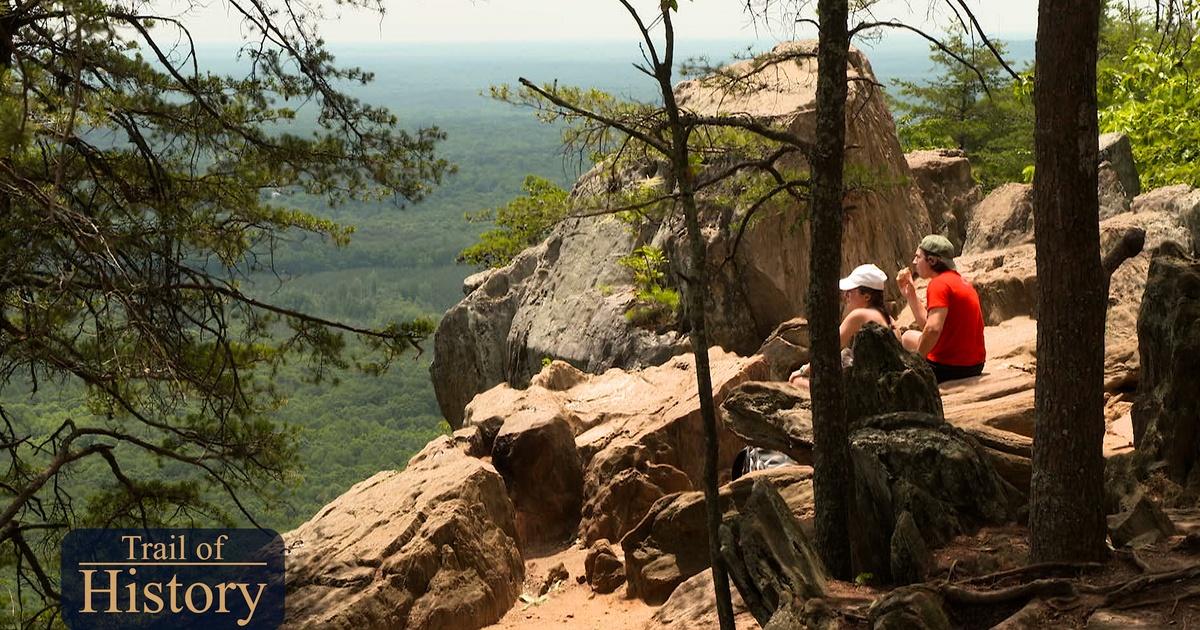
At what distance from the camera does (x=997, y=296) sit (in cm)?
1190

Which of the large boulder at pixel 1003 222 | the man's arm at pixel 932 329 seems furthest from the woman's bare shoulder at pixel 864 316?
the large boulder at pixel 1003 222

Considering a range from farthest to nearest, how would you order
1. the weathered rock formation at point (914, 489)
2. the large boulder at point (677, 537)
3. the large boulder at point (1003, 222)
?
1. the large boulder at point (1003, 222)
2. the large boulder at point (677, 537)
3. the weathered rock formation at point (914, 489)

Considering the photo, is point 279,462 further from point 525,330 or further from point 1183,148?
point 1183,148

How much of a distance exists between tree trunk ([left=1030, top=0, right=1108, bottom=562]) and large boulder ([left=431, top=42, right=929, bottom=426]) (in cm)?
643

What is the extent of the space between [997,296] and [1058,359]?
742 centimetres

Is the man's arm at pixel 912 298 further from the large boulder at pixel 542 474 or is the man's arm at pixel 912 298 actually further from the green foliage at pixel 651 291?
the green foliage at pixel 651 291

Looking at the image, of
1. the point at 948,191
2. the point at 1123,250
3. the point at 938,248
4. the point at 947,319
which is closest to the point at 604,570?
the point at 947,319

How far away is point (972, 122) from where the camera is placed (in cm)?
3500

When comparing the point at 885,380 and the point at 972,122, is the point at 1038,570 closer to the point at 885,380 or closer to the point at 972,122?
the point at 885,380

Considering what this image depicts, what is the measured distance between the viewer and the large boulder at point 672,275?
1335 centimetres

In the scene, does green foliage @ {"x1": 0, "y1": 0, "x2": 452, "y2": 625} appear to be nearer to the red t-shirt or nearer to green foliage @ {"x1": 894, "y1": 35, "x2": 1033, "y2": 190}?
the red t-shirt

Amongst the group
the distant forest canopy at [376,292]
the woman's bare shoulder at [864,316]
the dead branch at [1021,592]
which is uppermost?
the woman's bare shoulder at [864,316]

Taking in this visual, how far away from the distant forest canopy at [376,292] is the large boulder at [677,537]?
99.3 inches

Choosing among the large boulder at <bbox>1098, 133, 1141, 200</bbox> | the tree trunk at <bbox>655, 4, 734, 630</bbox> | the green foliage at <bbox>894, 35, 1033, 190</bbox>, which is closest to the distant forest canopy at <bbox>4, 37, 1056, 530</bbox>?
the tree trunk at <bbox>655, 4, 734, 630</bbox>
